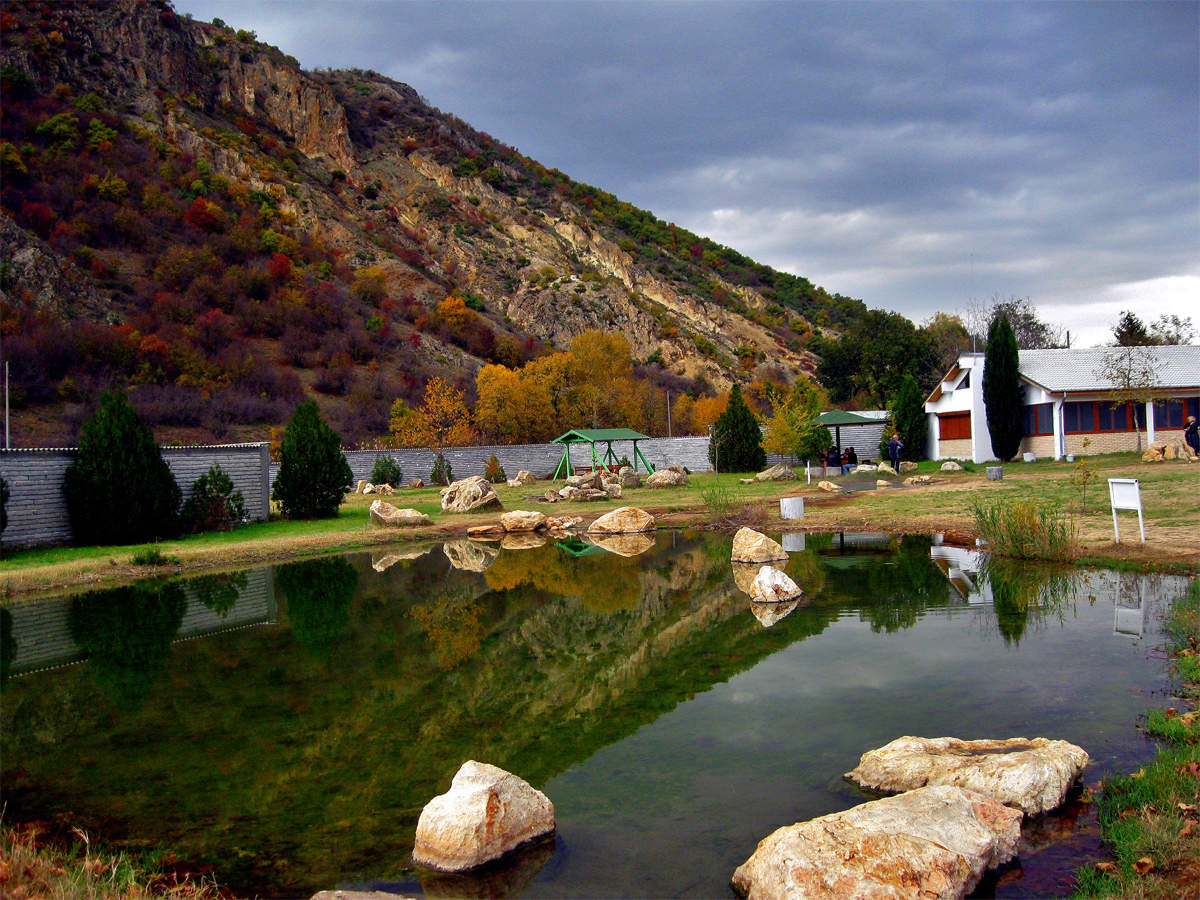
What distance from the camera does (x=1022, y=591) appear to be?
1106 centimetres

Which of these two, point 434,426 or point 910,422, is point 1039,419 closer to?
point 910,422

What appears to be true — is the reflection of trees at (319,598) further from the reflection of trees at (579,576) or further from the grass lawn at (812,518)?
the reflection of trees at (579,576)

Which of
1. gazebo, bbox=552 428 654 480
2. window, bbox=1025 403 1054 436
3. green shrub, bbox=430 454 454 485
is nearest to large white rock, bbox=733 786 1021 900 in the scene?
window, bbox=1025 403 1054 436

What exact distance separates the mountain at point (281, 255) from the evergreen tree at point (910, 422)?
1951cm

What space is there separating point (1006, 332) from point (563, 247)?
2285 inches

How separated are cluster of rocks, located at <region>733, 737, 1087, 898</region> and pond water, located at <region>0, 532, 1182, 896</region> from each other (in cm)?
21

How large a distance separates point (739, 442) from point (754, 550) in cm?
2153

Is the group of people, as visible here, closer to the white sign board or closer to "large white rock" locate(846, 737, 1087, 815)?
the white sign board

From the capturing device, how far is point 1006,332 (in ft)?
100

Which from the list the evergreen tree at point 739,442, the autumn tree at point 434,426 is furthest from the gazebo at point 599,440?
the autumn tree at point 434,426

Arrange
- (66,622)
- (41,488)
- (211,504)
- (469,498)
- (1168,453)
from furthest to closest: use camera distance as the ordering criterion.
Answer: (1168,453)
(469,498)
(211,504)
(41,488)
(66,622)

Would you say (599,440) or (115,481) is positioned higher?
(599,440)

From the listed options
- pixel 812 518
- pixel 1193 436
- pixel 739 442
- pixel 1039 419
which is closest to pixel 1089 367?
pixel 1039 419

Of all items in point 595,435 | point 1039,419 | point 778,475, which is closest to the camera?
point 778,475
